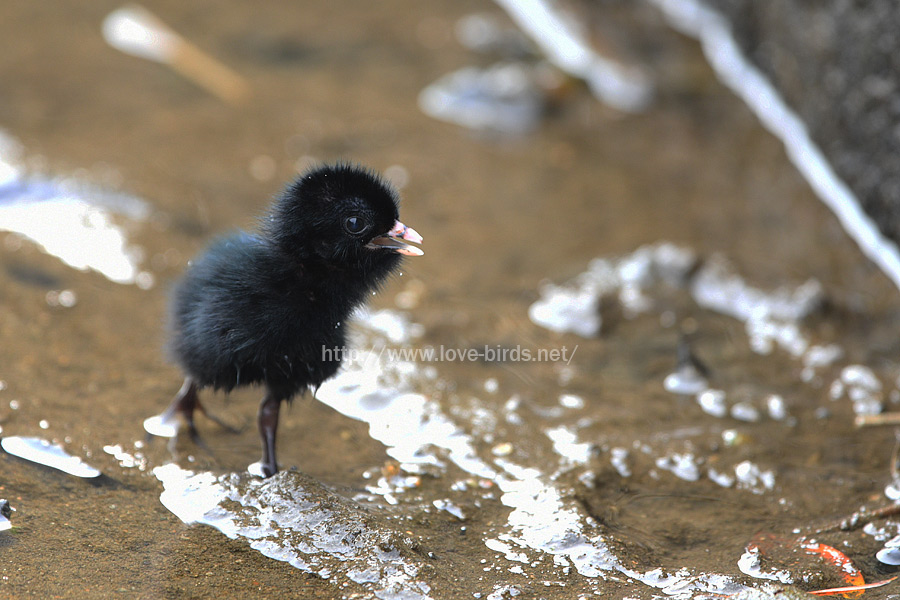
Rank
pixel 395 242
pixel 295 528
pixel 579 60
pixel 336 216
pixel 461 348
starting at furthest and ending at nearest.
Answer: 1. pixel 579 60
2. pixel 461 348
3. pixel 395 242
4. pixel 336 216
5. pixel 295 528

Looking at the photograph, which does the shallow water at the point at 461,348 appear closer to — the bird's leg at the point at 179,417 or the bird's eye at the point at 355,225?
the bird's leg at the point at 179,417

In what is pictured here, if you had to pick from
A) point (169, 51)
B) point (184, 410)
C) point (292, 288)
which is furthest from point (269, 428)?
point (169, 51)

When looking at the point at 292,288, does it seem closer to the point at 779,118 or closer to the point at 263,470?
the point at 263,470

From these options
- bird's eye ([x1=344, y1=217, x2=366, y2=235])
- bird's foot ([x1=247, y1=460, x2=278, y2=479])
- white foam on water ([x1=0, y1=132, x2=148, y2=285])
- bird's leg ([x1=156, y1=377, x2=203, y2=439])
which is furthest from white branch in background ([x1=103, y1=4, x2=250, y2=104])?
bird's foot ([x1=247, y1=460, x2=278, y2=479])

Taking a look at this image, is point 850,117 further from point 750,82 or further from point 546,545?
point 546,545

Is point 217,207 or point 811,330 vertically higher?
point 217,207

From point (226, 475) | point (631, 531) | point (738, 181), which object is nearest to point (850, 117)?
point (738, 181)

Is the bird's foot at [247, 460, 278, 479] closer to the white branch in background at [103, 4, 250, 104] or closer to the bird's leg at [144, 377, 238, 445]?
the bird's leg at [144, 377, 238, 445]
